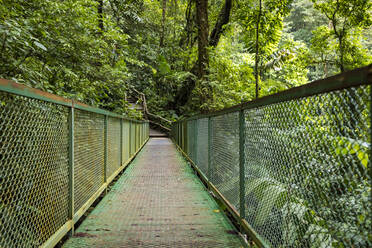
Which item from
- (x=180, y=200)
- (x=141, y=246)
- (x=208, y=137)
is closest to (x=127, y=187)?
(x=180, y=200)

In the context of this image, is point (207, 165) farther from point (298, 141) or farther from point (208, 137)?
point (298, 141)

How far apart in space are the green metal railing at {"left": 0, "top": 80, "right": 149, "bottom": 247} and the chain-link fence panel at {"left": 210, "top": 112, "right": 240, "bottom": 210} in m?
1.56

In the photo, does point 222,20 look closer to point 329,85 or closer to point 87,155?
point 87,155

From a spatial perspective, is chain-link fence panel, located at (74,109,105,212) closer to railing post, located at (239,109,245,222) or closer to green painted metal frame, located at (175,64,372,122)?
railing post, located at (239,109,245,222)

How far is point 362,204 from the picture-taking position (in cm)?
103

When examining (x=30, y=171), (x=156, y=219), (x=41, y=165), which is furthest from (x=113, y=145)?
(x=30, y=171)

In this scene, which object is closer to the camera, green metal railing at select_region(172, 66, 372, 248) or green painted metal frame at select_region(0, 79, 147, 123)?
green metal railing at select_region(172, 66, 372, 248)

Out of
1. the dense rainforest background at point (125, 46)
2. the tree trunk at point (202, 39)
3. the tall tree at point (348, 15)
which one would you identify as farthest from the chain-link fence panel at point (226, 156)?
the tree trunk at point (202, 39)

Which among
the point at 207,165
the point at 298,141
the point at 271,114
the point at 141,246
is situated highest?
the point at 271,114

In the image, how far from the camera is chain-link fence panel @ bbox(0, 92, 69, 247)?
145cm

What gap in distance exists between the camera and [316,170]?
1.30m

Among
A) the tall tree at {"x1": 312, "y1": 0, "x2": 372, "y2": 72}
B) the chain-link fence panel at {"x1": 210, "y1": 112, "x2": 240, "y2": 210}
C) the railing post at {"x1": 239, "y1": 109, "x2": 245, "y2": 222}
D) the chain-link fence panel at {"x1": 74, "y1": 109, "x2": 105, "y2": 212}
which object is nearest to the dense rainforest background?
the tall tree at {"x1": 312, "y1": 0, "x2": 372, "y2": 72}

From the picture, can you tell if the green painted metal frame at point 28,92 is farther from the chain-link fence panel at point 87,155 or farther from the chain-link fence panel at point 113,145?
the chain-link fence panel at point 113,145

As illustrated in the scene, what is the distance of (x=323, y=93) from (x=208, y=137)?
2.94 m
